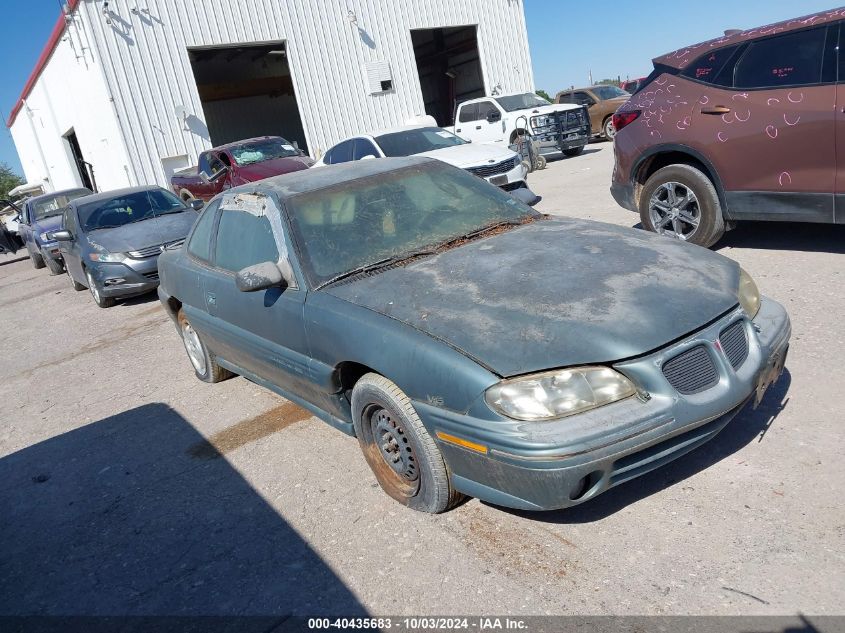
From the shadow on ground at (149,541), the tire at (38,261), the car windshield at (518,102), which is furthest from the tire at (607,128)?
the shadow on ground at (149,541)

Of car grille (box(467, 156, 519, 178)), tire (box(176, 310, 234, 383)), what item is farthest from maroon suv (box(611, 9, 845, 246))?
car grille (box(467, 156, 519, 178))

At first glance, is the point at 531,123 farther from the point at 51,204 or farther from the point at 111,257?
the point at 51,204

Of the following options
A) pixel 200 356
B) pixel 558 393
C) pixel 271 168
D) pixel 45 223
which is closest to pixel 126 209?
pixel 271 168

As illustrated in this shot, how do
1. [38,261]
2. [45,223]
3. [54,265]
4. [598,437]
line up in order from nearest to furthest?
[598,437] → [54,265] → [45,223] → [38,261]

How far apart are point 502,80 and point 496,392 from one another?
24232 mm

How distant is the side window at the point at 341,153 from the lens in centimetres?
1298

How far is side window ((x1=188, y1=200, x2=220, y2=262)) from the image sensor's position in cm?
480

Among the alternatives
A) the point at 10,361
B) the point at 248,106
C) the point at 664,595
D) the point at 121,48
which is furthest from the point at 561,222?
the point at 248,106

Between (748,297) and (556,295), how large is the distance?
0.99 meters

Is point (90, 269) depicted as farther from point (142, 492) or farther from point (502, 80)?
point (502, 80)

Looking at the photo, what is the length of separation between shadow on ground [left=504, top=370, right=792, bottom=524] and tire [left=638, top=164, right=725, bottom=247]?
105 inches

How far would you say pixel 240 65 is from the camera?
29.5 metres

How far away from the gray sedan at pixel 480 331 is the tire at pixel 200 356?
3.22 feet

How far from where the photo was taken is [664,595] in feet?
8.09
